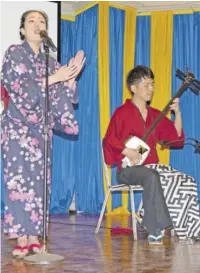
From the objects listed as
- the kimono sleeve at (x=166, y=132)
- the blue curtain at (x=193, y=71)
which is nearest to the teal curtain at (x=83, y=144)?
the blue curtain at (x=193, y=71)

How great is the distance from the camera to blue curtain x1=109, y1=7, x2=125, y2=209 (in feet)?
19.4

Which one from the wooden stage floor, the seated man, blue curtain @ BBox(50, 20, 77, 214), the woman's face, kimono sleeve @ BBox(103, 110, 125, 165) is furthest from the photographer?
blue curtain @ BBox(50, 20, 77, 214)

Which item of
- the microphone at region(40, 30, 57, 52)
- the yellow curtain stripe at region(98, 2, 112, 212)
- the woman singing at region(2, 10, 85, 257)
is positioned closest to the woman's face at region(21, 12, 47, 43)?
the woman singing at region(2, 10, 85, 257)

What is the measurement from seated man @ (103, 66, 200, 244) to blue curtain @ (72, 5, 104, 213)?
153 cm

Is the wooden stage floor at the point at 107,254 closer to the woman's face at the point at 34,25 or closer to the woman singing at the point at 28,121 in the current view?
the woman singing at the point at 28,121

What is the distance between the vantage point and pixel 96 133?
19.4 ft

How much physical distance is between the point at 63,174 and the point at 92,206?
0.43 meters

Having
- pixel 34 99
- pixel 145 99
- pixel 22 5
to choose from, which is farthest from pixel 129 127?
pixel 22 5

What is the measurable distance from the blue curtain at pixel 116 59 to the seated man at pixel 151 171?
5.01ft

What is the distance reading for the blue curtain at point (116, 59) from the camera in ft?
19.4

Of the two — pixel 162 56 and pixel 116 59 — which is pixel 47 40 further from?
pixel 162 56

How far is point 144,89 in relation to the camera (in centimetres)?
430

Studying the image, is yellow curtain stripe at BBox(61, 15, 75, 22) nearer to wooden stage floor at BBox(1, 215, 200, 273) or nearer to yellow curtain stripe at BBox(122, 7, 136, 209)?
yellow curtain stripe at BBox(122, 7, 136, 209)

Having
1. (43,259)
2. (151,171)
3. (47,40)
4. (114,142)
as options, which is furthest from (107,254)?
(47,40)
